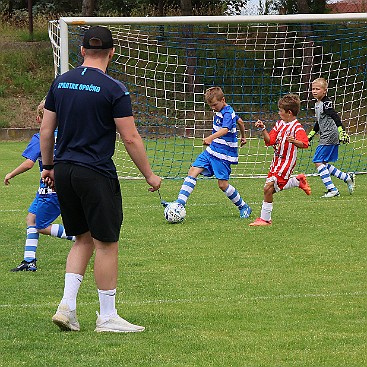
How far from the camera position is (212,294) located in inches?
295

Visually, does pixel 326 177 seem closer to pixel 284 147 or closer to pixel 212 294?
pixel 284 147

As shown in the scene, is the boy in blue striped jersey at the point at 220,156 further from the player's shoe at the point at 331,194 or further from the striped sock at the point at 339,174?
the striped sock at the point at 339,174

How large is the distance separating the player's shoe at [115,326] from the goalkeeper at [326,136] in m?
8.16

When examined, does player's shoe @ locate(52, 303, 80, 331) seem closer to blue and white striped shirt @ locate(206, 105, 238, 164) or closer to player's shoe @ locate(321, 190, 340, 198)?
blue and white striped shirt @ locate(206, 105, 238, 164)

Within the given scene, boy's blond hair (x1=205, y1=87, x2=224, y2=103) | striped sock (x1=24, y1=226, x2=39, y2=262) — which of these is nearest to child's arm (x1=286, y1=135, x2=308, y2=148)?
boy's blond hair (x1=205, y1=87, x2=224, y2=103)

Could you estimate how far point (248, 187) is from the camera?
15.6 m

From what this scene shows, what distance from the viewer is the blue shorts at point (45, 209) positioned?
8.61 meters

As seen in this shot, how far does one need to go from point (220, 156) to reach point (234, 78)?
7420 millimetres

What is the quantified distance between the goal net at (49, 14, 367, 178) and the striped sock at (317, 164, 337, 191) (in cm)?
256

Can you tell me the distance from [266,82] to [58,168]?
44.1 ft

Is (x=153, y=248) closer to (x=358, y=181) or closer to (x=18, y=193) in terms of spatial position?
(x=18, y=193)

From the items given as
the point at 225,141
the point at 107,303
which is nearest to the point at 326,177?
the point at 225,141

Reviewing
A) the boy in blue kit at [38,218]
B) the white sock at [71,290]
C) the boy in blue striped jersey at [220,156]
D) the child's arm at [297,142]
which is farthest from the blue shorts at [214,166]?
the white sock at [71,290]

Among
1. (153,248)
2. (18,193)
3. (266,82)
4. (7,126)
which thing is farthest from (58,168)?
(7,126)
